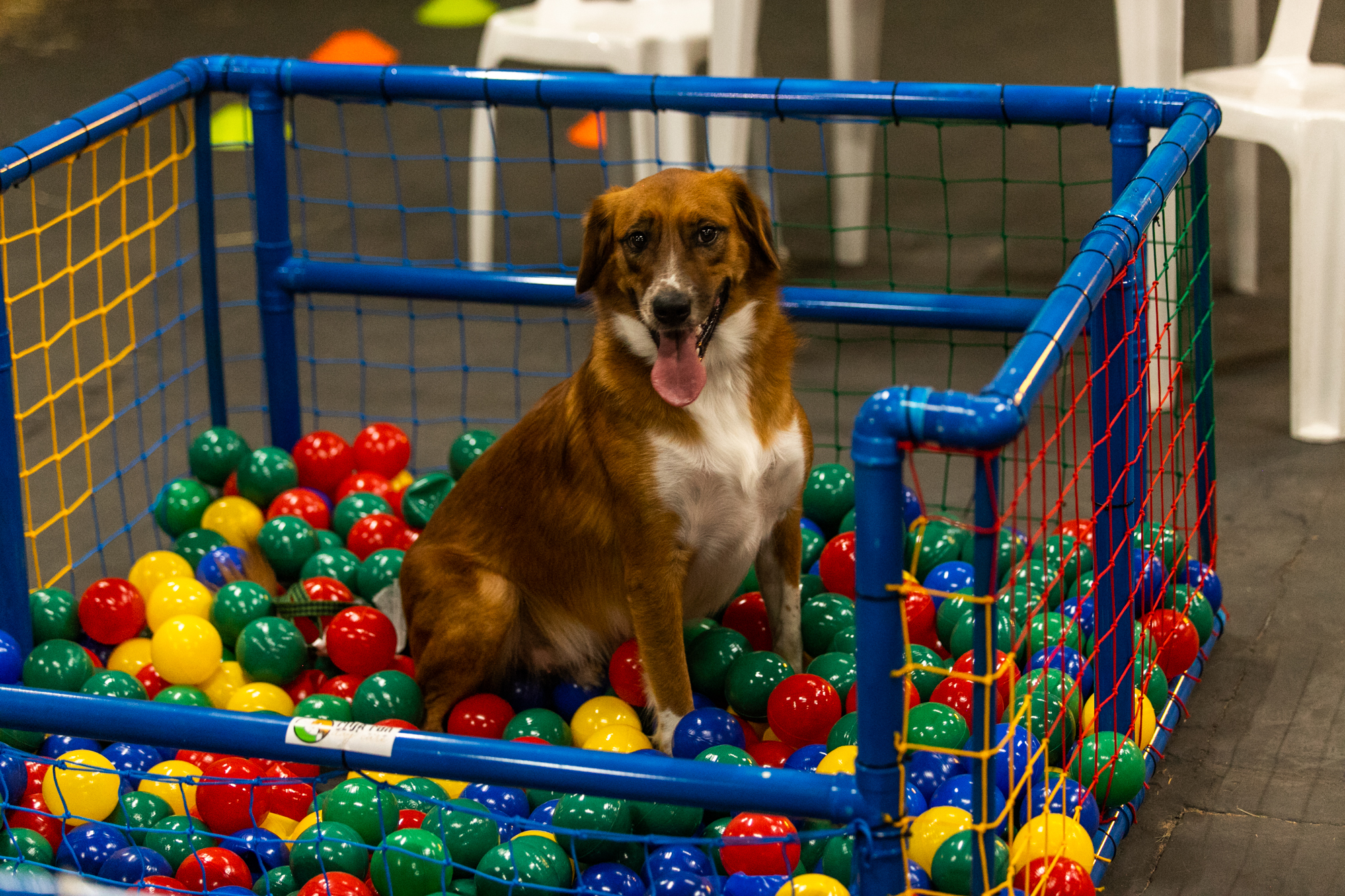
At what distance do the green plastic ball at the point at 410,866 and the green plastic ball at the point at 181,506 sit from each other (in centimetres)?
153

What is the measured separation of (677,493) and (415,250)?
320 centimetres

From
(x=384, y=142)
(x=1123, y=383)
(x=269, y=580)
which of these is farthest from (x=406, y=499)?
(x=384, y=142)

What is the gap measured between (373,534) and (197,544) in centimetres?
41

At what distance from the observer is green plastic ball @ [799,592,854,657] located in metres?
2.88

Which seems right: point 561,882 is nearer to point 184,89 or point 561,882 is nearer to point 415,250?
point 184,89

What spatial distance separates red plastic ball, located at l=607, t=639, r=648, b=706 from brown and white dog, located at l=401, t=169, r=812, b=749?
3 centimetres

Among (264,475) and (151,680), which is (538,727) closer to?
(151,680)

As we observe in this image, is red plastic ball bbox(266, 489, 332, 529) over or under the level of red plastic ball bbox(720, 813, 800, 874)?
over

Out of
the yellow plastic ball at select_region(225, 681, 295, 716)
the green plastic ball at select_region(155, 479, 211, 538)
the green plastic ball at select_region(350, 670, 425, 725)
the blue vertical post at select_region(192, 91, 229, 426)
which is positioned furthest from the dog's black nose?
the green plastic ball at select_region(155, 479, 211, 538)

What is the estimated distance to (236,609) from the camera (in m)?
2.99

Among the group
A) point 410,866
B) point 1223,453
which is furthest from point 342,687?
point 1223,453

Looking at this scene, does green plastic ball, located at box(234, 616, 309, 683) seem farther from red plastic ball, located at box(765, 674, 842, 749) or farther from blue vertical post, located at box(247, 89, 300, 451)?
red plastic ball, located at box(765, 674, 842, 749)

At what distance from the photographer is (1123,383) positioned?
Answer: 2.45m

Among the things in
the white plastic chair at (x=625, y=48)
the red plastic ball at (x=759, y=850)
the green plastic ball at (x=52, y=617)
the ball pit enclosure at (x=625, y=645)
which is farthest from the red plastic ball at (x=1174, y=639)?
the white plastic chair at (x=625, y=48)
